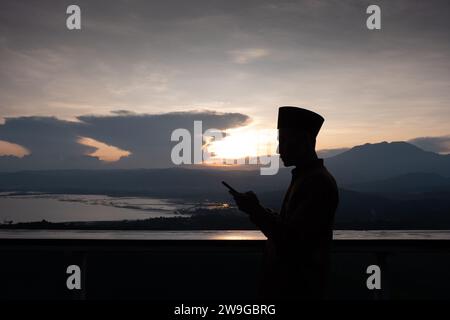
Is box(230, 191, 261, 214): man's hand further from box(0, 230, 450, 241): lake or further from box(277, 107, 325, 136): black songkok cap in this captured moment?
box(0, 230, 450, 241): lake

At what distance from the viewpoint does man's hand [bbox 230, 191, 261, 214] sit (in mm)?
1484

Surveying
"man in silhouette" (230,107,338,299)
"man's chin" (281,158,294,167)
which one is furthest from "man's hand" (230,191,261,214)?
"man's chin" (281,158,294,167)

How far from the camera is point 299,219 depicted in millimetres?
1447

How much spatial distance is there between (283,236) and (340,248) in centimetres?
102

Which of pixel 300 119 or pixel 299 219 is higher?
pixel 300 119

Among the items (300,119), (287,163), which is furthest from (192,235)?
(300,119)

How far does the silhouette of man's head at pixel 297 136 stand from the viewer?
1638 mm

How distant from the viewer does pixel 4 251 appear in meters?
2.34

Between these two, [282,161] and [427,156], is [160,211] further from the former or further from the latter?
[427,156]

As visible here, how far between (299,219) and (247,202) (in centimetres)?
20

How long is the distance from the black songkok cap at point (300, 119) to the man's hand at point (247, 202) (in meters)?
0.34

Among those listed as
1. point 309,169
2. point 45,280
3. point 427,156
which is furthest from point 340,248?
point 427,156

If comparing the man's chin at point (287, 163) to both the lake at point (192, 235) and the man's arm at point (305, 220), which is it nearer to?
the man's arm at point (305, 220)

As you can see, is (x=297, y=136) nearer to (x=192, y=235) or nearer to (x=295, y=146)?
(x=295, y=146)
